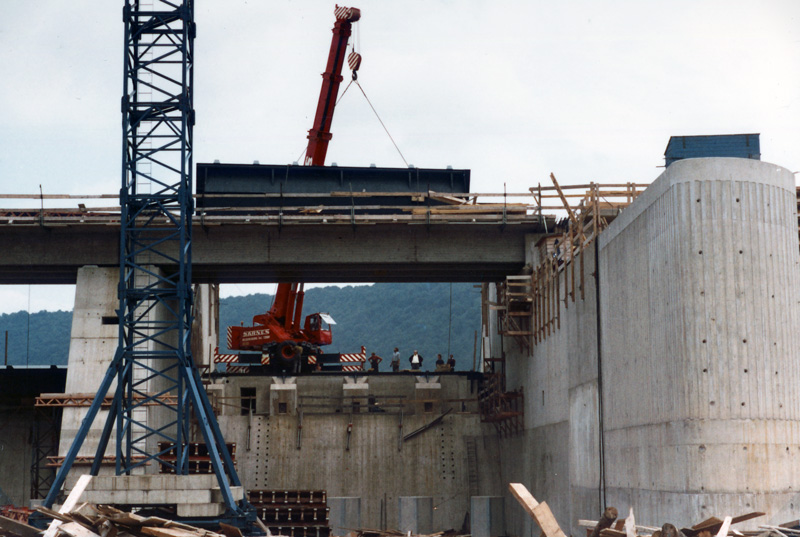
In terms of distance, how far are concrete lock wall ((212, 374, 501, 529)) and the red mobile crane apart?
309cm

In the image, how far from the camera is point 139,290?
33.3 meters

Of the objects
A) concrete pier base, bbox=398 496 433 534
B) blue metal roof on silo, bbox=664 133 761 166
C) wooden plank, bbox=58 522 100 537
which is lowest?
concrete pier base, bbox=398 496 433 534

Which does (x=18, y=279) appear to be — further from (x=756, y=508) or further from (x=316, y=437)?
(x=756, y=508)

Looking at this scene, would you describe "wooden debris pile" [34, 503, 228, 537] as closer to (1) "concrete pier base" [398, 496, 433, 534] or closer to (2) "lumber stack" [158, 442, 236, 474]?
(2) "lumber stack" [158, 442, 236, 474]

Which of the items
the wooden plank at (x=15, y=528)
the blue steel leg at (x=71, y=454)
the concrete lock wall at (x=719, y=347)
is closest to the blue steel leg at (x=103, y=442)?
the blue steel leg at (x=71, y=454)

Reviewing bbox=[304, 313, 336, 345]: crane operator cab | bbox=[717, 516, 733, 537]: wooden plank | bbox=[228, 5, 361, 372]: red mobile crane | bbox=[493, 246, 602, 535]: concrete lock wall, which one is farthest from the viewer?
bbox=[304, 313, 336, 345]: crane operator cab

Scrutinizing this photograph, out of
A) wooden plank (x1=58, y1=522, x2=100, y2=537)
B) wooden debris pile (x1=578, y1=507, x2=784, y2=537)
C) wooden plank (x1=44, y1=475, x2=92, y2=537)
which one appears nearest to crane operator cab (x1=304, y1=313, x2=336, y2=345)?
wooden plank (x1=44, y1=475, x2=92, y2=537)

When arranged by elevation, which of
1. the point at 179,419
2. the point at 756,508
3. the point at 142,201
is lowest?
the point at 756,508

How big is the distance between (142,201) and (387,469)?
17.2 meters

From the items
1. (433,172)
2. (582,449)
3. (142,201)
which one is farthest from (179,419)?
(433,172)

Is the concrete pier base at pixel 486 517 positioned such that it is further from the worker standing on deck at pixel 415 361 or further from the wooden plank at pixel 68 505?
the wooden plank at pixel 68 505

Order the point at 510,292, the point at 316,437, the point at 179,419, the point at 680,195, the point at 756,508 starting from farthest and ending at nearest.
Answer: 1. the point at 316,437
2. the point at 510,292
3. the point at 179,419
4. the point at 680,195
5. the point at 756,508

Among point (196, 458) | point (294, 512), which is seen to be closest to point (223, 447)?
point (196, 458)

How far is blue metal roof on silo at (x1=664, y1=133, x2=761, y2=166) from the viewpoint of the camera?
3267 centimetres
